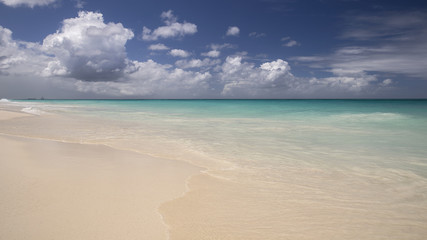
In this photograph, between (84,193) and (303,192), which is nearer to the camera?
(84,193)

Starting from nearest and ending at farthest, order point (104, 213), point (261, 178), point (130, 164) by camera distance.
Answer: point (104, 213) < point (261, 178) < point (130, 164)

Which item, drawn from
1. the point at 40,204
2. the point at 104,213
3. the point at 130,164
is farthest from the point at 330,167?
the point at 40,204

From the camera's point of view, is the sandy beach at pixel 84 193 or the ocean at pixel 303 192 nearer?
the sandy beach at pixel 84 193

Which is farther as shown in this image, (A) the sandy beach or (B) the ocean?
(B) the ocean

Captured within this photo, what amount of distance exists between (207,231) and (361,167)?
484 cm

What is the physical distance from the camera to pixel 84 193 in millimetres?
3414

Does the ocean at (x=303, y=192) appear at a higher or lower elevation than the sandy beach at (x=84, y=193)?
lower

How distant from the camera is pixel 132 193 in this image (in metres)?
3.53

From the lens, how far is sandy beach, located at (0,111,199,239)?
250cm

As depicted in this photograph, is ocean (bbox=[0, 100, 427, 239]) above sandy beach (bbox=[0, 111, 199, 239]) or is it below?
below

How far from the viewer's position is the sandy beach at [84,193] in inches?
98.3

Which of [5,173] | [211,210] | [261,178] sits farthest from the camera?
[261,178]

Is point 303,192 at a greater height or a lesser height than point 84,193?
lesser

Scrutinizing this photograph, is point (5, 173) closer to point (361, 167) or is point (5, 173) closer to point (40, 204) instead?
point (40, 204)
